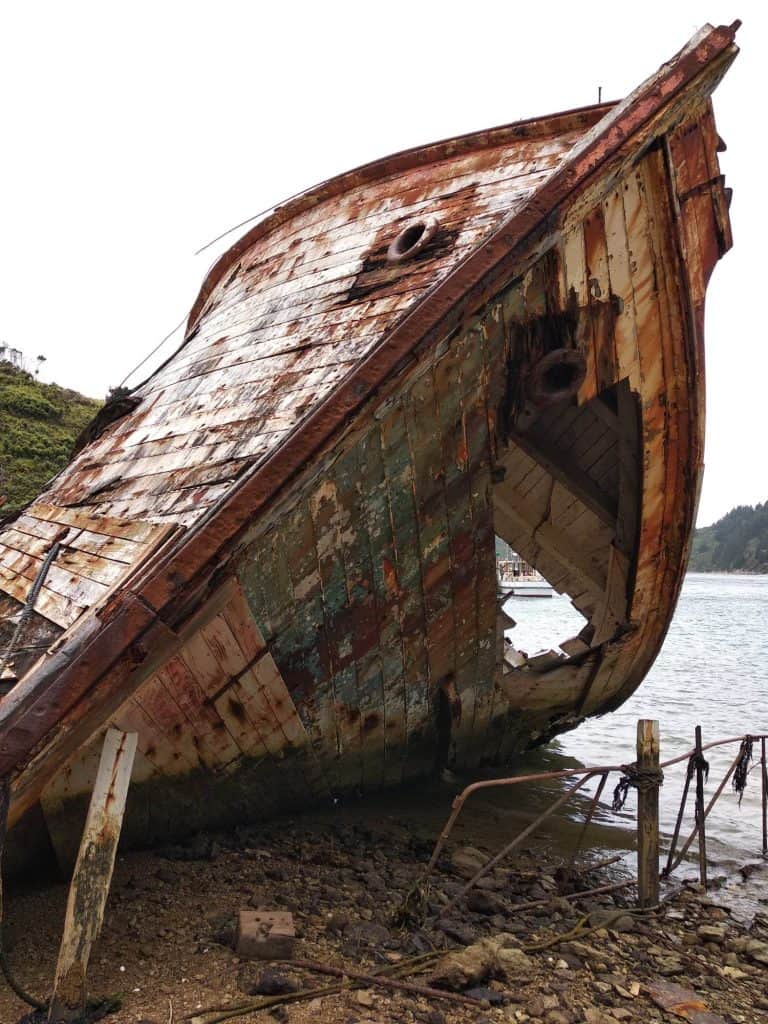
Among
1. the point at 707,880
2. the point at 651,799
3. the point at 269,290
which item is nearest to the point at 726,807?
the point at 707,880

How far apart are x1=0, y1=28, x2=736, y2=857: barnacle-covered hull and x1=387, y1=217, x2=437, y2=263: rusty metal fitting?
0.02 metres

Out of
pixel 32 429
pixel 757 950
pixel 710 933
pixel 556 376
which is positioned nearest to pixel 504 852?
pixel 710 933

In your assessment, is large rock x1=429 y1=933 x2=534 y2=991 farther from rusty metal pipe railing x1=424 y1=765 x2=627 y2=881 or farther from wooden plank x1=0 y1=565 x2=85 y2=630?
wooden plank x1=0 y1=565 x2=85 y2=630

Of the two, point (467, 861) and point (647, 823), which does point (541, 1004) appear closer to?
point (647, 823)

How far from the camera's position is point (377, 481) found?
3385mm

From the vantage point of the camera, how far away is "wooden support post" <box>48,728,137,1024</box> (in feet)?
7.88

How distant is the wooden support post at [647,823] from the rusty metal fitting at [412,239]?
9.24 ft

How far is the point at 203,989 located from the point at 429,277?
10.6ft

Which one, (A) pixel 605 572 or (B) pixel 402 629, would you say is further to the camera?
(A) pixel 605 572

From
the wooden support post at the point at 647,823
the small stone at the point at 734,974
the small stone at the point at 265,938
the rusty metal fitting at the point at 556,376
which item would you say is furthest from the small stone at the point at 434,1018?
the rusty metal fitting at the point at 556,376

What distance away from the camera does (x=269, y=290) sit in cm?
529

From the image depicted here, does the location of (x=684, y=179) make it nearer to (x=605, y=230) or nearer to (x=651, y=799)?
(x=605, y=230)

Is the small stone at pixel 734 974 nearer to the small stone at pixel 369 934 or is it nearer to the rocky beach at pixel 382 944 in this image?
the rocky beach at pixel 382 944

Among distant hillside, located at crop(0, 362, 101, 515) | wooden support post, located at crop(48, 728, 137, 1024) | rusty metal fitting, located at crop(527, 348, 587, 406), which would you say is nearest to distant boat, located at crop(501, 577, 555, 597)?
distant hillside, located at crop(0, 362, 101, 515)
